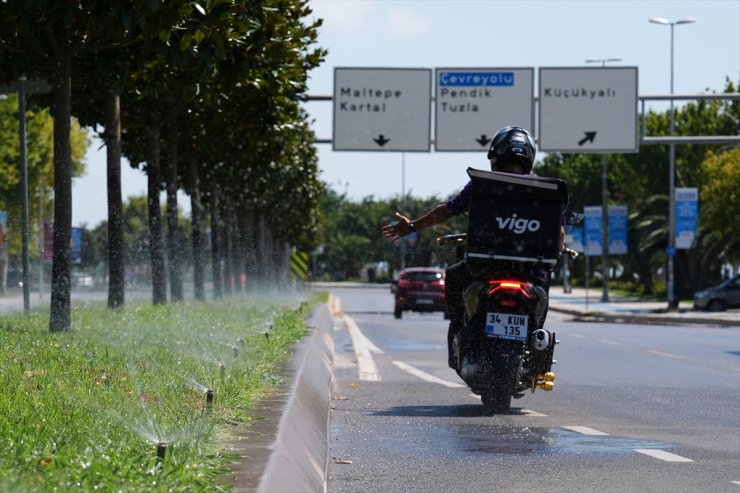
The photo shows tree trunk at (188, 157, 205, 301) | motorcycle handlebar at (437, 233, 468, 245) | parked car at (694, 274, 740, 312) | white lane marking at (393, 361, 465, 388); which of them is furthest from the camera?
parked car at (694, 274, 740, 312)

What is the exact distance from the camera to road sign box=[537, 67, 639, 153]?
38156 millimetres

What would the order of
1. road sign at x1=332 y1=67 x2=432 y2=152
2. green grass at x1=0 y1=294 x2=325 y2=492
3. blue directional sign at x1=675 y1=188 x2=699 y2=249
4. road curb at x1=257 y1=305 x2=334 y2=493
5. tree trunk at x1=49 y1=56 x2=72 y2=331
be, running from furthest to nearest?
blue directional sign at x1=675 y1=188 x2=699 y2=249 → road sign at x1=332 y1=67 x2=432 y2=152 → tree trunk at x1=49 y1=56 x2=72 y2=331 → road curb at x1=257 y1=305 x2=334 y2=493 → green grass at x1=0 y1=294 x2=325 y2=492

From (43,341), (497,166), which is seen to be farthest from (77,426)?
(43,341)

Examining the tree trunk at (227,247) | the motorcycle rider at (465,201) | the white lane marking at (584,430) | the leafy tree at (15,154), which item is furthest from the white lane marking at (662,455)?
the leafy tree at (15,154)

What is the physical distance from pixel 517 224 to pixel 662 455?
5.84 ft

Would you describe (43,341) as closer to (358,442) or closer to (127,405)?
(358,442)

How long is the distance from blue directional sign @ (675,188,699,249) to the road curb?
38.2 metres

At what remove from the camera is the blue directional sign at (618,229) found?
6119 cm

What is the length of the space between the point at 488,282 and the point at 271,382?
1.69 m

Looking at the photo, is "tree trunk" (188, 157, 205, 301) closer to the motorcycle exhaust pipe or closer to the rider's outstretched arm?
the rider's outstretched arm

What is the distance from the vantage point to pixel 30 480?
4.75 m

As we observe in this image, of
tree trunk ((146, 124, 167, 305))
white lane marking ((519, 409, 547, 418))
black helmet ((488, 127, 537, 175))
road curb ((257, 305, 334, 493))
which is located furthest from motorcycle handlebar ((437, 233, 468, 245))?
tree trunk ((146, 124, 167, 305))

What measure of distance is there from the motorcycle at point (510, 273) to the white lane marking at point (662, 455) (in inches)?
44.7

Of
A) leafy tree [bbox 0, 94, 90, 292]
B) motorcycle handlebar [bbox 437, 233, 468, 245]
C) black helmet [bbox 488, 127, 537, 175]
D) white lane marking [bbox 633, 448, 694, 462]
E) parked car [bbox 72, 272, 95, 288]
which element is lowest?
parked car [bbox 72, 272, 95, 288]
